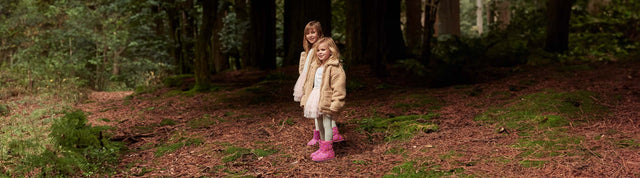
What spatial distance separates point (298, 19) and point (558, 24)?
22.5 ft

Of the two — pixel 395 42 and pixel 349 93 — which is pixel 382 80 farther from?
pixel 395 42

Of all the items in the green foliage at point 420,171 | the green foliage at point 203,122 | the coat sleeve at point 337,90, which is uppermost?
the coat sleeve at point 337,90

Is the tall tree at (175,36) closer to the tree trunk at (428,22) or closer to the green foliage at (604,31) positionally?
the tree trunk at (428,22)

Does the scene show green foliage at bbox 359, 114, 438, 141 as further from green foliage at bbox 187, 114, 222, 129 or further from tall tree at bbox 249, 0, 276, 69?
tall tree at bbox 249, 0, 276, 69

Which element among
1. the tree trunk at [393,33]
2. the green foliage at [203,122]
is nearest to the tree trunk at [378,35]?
the tree trunk at [393,33]

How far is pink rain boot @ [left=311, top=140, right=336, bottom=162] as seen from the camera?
4520mm

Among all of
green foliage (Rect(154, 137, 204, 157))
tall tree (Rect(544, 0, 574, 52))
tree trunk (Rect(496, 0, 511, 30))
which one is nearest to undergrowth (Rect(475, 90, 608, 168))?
green foliage (Rect(154, 137, 204, 157))

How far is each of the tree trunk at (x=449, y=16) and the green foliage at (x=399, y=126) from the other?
13518 mm

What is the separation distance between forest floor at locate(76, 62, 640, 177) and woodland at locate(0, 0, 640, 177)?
0.09ft

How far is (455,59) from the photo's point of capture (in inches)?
355

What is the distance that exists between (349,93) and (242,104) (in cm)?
201

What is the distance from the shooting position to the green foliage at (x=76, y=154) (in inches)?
158

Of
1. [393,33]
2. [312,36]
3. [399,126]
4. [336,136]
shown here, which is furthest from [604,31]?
[312,36]

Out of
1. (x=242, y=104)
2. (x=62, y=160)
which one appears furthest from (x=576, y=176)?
(x=242, y=104)
